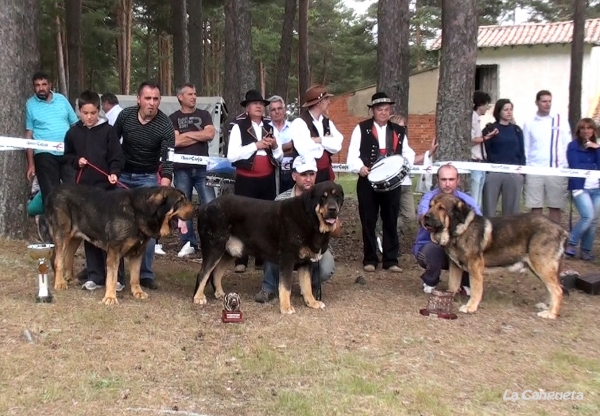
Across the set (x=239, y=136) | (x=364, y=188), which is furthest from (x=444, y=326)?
(x=239, y=136)

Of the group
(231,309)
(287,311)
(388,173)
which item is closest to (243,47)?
(388,173)

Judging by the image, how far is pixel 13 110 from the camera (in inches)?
341

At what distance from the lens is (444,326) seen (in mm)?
6105

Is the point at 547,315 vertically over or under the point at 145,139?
under

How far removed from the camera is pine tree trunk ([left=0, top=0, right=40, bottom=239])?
28.2 feet

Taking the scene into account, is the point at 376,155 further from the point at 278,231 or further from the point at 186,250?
the point at 186,250

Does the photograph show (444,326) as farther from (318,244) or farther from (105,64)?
(105,64)

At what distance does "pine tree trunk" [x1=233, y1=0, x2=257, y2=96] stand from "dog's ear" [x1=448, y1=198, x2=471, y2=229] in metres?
7.23

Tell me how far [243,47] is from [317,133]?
607 centimetres

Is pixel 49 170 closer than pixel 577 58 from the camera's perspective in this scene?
Yes

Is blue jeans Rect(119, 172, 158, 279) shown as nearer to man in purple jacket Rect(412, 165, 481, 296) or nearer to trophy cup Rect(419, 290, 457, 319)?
man in purple jacket Rect(412, 165, 481, 296)

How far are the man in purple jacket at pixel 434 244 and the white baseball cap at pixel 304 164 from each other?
129 centimetres

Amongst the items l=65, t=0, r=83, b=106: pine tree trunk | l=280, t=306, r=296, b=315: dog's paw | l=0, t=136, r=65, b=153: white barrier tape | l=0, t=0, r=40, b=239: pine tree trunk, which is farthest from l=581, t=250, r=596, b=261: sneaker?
l=65, t=0, r=83, b=106: pine tree trunk

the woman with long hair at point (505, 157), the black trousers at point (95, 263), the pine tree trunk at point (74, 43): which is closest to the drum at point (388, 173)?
the woman with long hair at point (505, 157)
